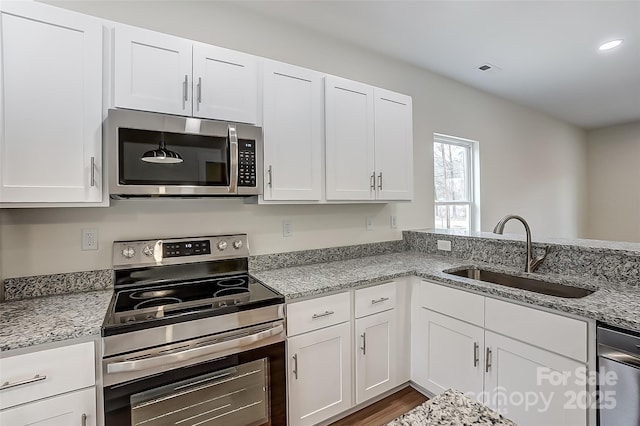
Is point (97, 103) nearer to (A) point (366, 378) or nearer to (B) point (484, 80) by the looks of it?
(A) point (366, 378)

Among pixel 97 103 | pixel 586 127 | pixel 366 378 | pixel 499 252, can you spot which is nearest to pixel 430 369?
pixel 366 378

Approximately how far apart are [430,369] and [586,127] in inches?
236

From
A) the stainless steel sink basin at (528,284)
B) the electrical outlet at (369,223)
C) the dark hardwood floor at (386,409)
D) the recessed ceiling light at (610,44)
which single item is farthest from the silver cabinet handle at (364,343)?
the recessed ceiling light at (610,44)

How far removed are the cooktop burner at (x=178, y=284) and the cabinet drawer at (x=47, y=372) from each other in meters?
0.12

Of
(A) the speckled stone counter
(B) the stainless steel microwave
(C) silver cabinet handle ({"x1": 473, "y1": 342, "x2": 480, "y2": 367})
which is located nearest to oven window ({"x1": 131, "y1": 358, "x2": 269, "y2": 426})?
(B) the stainless steel microwave

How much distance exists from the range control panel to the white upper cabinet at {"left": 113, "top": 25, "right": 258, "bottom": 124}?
744 mm

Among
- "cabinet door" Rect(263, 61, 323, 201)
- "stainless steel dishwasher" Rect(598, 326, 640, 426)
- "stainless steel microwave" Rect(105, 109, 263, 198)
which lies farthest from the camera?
"cabinet door" Rect(263, 61, 323, 201)

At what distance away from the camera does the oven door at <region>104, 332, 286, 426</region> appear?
4.13ft

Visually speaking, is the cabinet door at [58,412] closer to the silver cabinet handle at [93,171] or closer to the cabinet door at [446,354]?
the silver cabinet handle at [93,171]

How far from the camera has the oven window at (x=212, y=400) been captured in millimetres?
1302

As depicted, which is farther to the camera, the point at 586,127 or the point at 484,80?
the point at 586,127

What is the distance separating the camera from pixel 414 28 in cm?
244

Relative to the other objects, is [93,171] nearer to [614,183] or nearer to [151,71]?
Result: [151,71]

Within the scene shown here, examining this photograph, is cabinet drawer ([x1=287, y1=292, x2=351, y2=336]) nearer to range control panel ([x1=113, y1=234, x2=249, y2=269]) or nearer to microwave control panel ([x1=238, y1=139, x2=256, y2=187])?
range control panel ([x1=113, y1=234, x2=249, y2=269])
